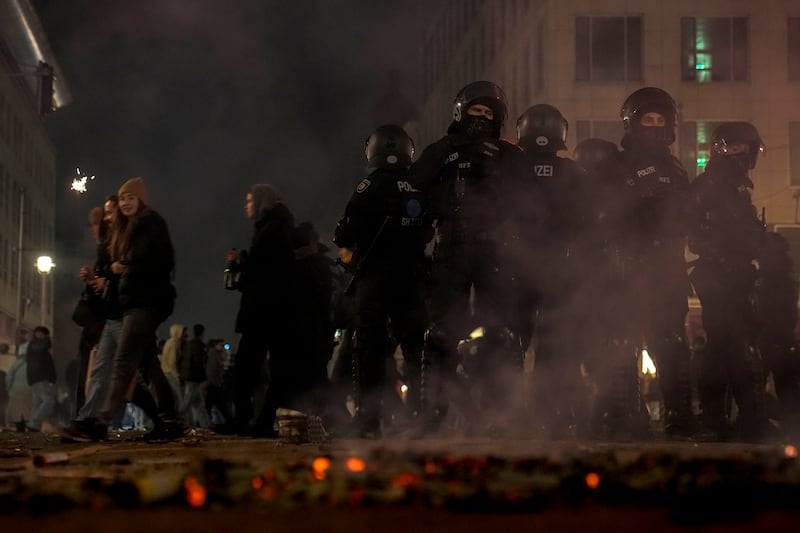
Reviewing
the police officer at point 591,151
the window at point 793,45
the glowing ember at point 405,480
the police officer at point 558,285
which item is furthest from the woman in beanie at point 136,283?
the window at point 793,45

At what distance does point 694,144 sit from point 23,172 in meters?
36.4

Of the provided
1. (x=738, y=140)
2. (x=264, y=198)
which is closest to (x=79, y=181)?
(x=264, y=198)

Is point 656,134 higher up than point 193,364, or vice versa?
point 656,134

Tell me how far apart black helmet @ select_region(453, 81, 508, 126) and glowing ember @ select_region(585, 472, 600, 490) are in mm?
4902

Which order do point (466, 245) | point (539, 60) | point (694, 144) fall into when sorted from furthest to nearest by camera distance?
point (539, 60), point (694, 144), point (466, 245)

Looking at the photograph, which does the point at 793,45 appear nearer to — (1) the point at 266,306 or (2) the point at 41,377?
(2) the point at 41,377

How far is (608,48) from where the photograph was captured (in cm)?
3709

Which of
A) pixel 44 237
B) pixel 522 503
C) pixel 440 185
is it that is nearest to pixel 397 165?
pixel 440 185

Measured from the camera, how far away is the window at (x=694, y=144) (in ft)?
116

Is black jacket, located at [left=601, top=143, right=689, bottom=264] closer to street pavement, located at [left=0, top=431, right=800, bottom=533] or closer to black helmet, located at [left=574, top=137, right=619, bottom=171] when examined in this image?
black helmet, located at [left=574, top=137, right=619, bottom=171]

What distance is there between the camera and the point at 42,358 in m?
18.3

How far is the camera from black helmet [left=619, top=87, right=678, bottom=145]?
8.80 metres

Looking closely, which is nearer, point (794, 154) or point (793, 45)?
point (794, 154)

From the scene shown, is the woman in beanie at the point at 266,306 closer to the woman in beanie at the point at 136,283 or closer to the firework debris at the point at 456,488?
the woman in beanie at the point at 136,283
